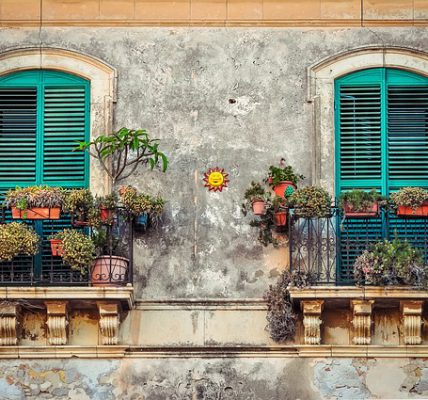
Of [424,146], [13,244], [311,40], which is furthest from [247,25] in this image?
[13,244]

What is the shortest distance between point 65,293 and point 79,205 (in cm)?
104

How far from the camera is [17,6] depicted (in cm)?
2197

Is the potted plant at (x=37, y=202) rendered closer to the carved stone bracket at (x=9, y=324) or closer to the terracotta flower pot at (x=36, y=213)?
the terracotta flower pot at (x=36, y=213)

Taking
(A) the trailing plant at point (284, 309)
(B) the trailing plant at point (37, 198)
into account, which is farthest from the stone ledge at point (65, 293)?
(A) the trailing plant at point (284, 309)

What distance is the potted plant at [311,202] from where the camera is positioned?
20.7m

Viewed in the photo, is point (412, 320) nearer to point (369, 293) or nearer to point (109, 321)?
point (369, 293)

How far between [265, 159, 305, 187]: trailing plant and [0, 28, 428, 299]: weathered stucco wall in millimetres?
137

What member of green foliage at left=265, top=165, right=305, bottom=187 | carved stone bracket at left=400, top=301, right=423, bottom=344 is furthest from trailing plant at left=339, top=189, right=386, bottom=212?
carved stone bracket at left=400, top=301, right=423, bottom=344

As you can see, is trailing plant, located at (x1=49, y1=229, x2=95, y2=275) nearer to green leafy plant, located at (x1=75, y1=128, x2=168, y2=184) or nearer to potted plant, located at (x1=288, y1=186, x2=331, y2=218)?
green leafy plant, located at (x1=75, y1=128, x2=168, y2=184)

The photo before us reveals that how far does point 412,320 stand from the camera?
20.5m

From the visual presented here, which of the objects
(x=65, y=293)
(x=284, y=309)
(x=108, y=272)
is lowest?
(x=284, y=309)

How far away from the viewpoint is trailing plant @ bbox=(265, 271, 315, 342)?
2062 centimetres

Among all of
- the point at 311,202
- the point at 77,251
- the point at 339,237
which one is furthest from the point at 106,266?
the point at 339,237

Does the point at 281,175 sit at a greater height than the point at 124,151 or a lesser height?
lesser
